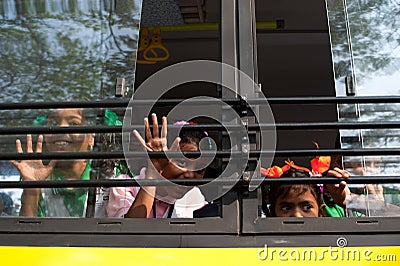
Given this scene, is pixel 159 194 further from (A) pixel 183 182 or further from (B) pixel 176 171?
(A) pixel 183 182

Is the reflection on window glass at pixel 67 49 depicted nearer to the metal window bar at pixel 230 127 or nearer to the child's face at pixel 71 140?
the child's face at pixel 71 140

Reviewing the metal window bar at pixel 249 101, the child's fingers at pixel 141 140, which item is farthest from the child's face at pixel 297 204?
the child's fingers at pixel 141 140

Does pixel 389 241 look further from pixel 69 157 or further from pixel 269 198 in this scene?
pixel 69 157

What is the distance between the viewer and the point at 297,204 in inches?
83.3

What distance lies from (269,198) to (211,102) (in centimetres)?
55

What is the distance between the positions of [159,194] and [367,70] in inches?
36.7

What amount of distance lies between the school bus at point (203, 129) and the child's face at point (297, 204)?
15 centimetres

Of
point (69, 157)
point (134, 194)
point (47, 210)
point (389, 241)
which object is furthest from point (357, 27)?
point (47, 210)

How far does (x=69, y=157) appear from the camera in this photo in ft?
5.49

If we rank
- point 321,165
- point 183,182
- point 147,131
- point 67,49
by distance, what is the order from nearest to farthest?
point 183,182
point 147,131
point 321,165
point 67,49

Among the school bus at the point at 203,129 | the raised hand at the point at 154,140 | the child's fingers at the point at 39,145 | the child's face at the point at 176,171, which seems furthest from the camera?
the child's fingers at the point at 39,145

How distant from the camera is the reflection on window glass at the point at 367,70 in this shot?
200 centimetres

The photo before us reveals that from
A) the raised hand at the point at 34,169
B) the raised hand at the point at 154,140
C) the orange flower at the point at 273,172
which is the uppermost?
the raised hand at the point at 154,140

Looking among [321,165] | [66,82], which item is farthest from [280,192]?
[66,82]
